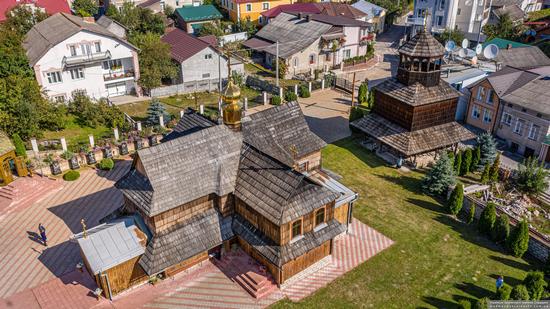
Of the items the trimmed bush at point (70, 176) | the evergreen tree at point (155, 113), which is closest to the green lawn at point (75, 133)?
the evergreen tree at point (155, 113)

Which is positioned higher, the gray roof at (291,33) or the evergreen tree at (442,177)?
the gray roof at (291,33)

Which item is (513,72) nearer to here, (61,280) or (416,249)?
(416,249)

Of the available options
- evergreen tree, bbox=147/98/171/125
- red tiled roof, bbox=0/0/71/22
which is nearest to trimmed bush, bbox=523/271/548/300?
evergreen tree, bbox=147/98/171/125

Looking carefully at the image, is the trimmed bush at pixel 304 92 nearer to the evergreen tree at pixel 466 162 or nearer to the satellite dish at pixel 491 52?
the satellite dish at pixel 491 52

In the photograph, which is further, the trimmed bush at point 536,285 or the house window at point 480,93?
the house window at point 480,93

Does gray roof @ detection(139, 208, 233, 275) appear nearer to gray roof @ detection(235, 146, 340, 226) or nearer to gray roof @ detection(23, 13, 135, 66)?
gray roof @ detection(235, 146, 340, 226)

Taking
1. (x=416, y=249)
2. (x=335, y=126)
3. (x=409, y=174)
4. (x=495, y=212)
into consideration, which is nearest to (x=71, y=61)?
(x=335, y=126)

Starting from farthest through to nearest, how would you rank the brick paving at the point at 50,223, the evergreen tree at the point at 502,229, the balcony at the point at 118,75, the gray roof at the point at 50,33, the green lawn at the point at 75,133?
the balcony at the point at 118,75, the gray roof at the point at 50,33, the green lawn at the point at 75,133, the evergreen tree at the point at 502,229, the brick paving at the point at 50,223
